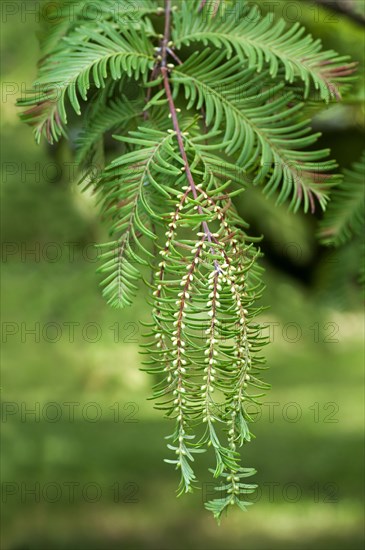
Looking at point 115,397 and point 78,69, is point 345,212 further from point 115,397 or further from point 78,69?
point 115,397

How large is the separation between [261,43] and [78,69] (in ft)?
0.56

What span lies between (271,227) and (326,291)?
0.94 meters

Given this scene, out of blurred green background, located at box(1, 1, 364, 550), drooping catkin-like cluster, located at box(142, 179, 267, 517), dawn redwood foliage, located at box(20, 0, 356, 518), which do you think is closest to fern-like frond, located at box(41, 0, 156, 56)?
dawn redwood foliage, located at box(20, 0, 356, 518)

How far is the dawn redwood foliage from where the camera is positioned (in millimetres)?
446

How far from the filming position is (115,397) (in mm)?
2236

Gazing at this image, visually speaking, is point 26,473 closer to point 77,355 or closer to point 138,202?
point 77,355

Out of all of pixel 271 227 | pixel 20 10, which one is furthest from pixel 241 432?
pixel 271 227

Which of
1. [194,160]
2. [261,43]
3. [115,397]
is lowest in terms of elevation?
[115,397]

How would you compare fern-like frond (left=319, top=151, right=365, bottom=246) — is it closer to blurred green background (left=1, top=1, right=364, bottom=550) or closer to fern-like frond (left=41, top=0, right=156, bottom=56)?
fern-like frond (left=41, top=0, right=156, bottom=56)

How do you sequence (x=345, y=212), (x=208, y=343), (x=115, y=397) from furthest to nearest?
1. (x=115, y=397)
2. (x=345, y=212)
3. (x=208, y=343)

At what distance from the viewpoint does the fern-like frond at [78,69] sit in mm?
538

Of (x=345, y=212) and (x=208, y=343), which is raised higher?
(x=345, y=212)

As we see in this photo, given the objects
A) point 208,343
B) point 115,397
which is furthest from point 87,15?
point 115,397

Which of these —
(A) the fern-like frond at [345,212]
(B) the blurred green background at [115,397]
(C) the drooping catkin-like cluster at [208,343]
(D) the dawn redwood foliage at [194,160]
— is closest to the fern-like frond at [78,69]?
(D) the dawn redwood foliage at [194,160]
